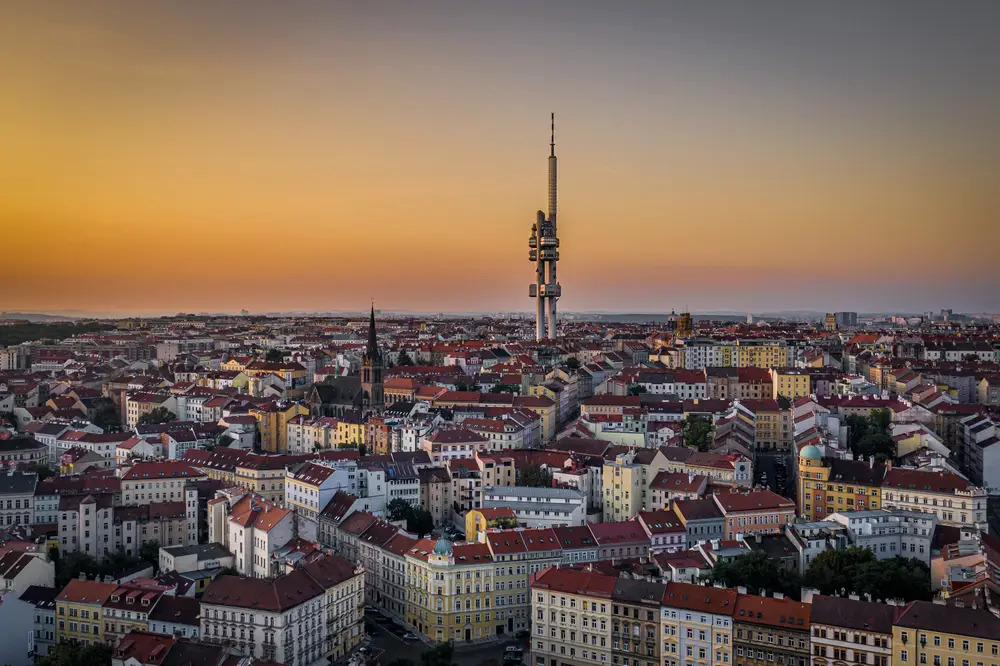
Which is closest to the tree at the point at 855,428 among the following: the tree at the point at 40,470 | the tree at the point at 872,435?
the tree at the point at 872,435

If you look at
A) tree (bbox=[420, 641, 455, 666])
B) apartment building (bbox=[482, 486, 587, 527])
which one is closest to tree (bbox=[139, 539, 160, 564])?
apartment building (bbox=[482, 486, 587, 527])

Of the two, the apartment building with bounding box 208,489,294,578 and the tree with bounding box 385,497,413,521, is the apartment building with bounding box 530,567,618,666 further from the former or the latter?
the tree with bounding box 385,497,413,521

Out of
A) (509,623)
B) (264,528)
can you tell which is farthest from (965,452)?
(264,528)

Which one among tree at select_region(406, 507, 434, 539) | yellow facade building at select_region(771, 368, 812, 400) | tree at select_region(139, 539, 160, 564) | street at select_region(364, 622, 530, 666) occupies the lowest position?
street at select_region(364, 622, 530, 666)

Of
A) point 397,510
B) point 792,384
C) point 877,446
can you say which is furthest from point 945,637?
point 792,384

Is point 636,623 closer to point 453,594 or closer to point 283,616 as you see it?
point 453,594
